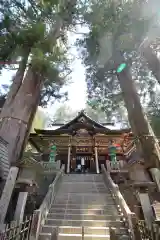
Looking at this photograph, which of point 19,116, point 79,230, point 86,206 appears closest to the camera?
point 79,230

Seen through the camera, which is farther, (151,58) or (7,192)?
(151,58)

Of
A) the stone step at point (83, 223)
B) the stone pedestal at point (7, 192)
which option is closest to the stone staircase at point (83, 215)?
the stone step at point (83, 223)

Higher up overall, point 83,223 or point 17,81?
point 17,81

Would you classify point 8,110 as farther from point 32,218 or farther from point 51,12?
point 51,12

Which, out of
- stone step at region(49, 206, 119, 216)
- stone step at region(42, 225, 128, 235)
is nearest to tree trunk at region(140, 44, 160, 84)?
stone step at region(49, 206, 119, 216)

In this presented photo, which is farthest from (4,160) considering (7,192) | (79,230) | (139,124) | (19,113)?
(139,124)

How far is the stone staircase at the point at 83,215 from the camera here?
4852 millimetres

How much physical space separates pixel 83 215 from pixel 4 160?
374 centimetres

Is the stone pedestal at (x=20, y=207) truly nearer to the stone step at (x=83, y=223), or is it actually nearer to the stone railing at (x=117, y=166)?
the stone step at (x=83, y=223)

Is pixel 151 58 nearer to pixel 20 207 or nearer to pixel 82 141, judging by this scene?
pixel 82 141

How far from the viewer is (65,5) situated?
35.9 ft

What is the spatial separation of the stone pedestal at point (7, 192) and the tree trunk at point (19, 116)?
2.85ft

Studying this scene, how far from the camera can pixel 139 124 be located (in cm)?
787

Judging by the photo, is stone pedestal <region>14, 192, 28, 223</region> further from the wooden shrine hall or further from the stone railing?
the wooden shrine hall
